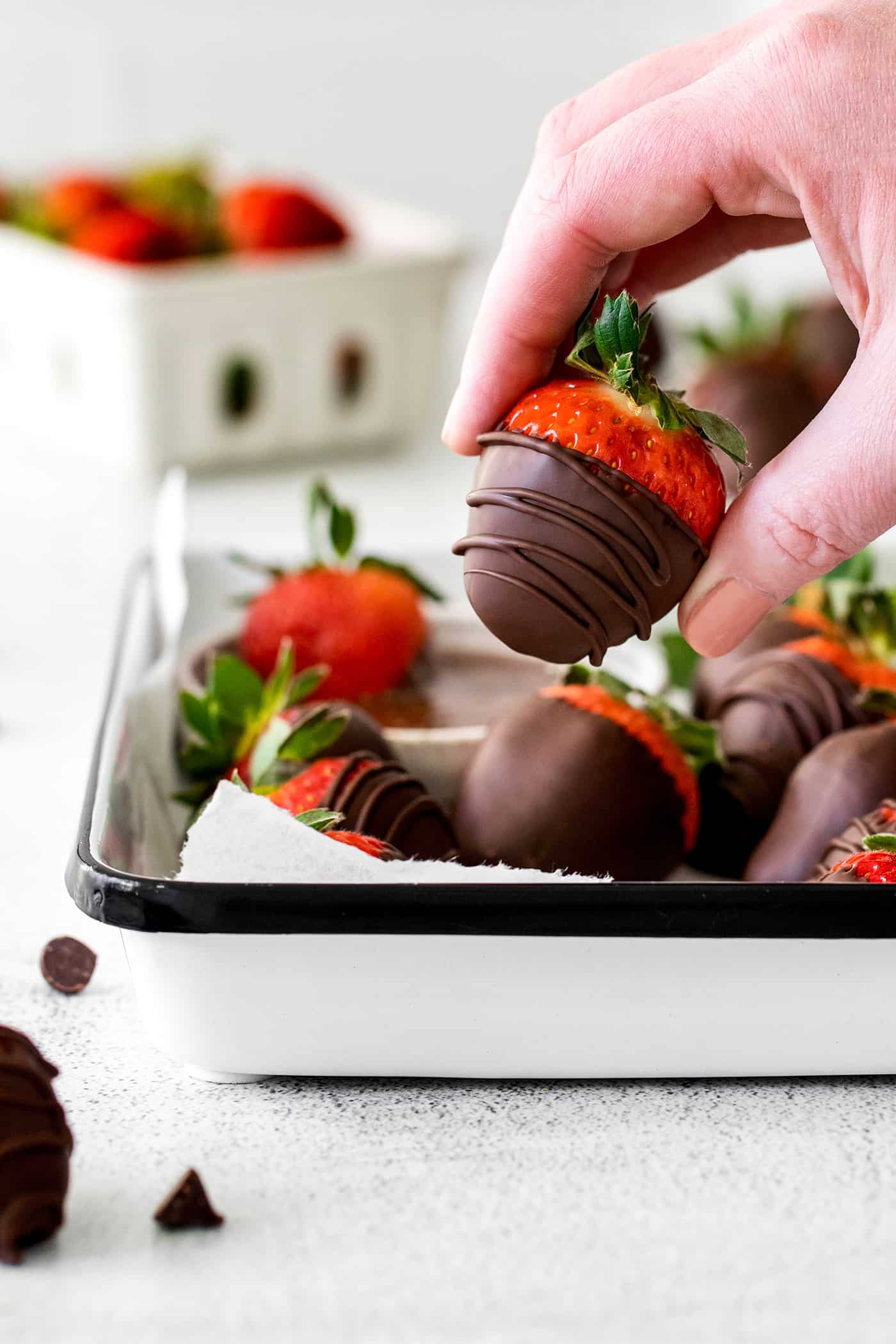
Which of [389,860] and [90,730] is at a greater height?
[389,860]

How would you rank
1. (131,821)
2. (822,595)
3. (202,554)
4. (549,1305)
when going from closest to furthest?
(549,1305), (131,821), (822,595), (202,554)

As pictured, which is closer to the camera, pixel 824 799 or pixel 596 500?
pixel 596 500

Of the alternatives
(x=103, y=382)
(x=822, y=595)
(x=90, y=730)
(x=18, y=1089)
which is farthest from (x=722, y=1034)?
(x=103, y=382)

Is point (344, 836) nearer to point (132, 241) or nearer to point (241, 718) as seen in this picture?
point (241, 718)

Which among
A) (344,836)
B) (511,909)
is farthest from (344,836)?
(511,909)

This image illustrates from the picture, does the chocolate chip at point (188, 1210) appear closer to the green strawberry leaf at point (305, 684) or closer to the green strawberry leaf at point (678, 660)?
the green strawberry leaf at point (305, 684)

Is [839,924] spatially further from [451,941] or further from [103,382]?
[103,382]
